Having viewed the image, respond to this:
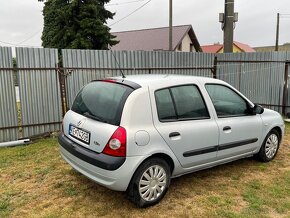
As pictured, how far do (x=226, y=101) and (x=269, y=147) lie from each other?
1.38 meters

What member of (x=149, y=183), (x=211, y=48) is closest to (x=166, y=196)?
(x=149, y=183)

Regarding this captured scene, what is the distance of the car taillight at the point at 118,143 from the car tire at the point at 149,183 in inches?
13.5

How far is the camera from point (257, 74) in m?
Answer: 9.70

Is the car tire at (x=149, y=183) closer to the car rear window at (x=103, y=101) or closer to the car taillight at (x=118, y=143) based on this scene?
the car taillight at (x=118, y=143)

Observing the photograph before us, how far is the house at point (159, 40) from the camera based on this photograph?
30.3m

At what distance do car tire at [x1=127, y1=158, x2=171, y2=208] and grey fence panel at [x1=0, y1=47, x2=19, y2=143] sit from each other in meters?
4.02

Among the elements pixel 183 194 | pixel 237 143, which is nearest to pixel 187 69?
pixel 237 143

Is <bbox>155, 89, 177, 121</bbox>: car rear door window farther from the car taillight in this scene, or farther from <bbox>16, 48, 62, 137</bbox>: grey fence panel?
<bbox>16, 48, 62, 137</bbox>: grey fence panel

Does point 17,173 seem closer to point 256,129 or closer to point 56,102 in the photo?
point 56,102

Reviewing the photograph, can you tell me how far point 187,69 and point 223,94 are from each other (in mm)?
4470

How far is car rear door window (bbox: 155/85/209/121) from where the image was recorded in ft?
11.8

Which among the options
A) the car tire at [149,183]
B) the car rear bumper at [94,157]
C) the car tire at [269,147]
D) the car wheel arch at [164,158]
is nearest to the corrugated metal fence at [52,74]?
the car rear bumper at [94,157]

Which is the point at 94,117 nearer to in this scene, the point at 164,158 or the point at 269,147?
the point at 164,158

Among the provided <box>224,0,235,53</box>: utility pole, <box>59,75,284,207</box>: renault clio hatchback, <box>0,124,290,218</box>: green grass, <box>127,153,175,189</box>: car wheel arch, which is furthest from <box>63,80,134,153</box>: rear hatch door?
<box>224,0,235,53</box>: utility pole
